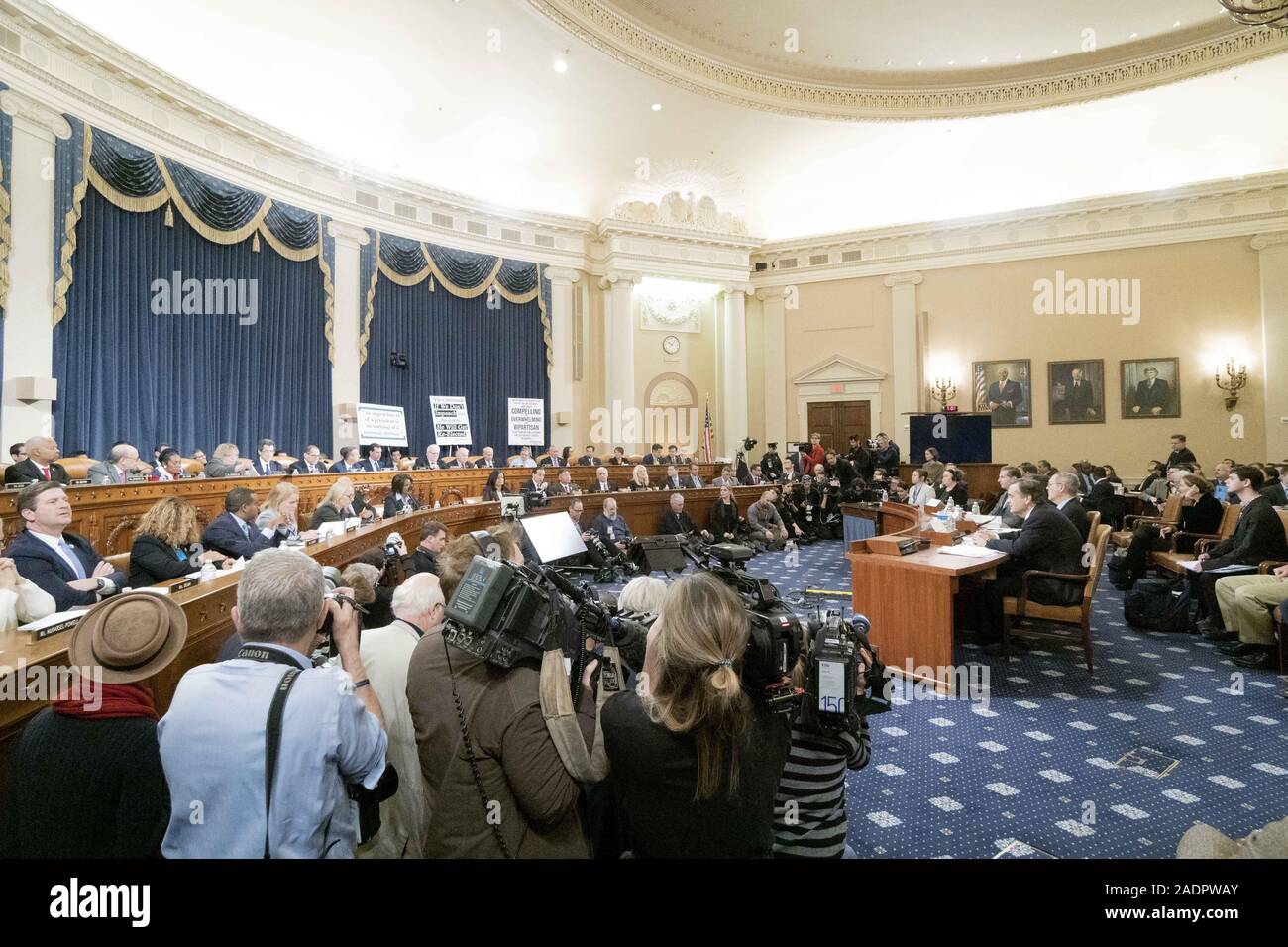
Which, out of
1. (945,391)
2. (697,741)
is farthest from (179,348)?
(945,391)

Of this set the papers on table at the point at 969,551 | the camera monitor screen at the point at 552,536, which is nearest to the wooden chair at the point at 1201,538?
the papers on table at the point at 969,551

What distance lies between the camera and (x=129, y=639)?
55.9 inches

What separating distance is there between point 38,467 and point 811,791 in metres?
6.81

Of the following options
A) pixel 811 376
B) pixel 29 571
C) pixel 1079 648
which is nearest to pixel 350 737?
pixel 29 571

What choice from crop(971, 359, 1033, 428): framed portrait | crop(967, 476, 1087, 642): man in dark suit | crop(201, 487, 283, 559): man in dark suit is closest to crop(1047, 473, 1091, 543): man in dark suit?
crop(967, 476, 1087, 642): man in dark suit

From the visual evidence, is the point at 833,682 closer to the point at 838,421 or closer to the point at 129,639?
the point at 129,639

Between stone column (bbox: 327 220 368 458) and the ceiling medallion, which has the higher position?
the ceiling medallion

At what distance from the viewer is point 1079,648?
187 inches

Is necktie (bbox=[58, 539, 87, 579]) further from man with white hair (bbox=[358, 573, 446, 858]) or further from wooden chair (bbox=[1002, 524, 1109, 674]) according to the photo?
wooden chair (bbox=[1002, 524, 1109, 674])

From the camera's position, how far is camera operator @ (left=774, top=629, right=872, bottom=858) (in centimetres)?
170

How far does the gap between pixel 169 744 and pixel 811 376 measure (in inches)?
572

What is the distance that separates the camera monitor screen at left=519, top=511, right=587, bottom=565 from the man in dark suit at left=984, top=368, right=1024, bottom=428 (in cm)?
999

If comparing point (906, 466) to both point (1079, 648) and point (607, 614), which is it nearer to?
point (1079, 648)

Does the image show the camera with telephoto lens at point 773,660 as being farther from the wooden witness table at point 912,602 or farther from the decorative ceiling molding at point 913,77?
the decorative ceiling molding at point 913,77
